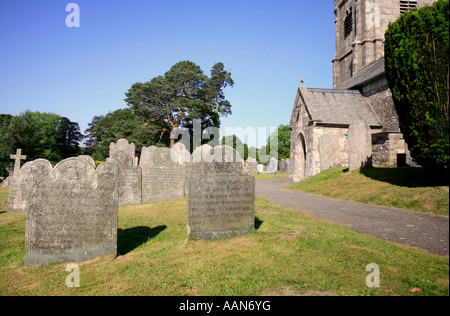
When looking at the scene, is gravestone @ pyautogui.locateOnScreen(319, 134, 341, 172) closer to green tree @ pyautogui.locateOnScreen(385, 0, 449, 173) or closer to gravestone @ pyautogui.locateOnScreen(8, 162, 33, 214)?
green tree @ pyautogui.locateOnScreen(385, 0, 449, 173)

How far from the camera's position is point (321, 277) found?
3.41 metres

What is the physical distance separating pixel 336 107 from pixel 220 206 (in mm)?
17742

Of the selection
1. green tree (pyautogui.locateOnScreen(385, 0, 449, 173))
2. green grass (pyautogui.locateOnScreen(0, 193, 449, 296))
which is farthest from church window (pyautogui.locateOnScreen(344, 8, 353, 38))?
green grass (pyautogui.locateOnScreen(0, 193, 449, 296))

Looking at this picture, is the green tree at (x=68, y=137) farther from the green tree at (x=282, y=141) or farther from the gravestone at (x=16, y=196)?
the gravestone at (x=16, y=196)

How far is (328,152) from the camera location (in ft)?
61.6

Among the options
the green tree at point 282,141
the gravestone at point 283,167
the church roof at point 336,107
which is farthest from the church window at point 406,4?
the green tree at point 282,141

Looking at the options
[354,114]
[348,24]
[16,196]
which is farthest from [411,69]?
[348,24]

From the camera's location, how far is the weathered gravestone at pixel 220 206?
225 inches

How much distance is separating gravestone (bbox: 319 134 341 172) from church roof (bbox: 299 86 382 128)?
46.8 inches

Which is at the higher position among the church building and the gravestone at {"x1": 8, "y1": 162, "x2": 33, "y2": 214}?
the church building

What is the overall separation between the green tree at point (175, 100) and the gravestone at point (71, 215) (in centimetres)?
2929

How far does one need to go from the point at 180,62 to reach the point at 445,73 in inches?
1554

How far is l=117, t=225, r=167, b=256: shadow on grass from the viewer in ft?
17.8
